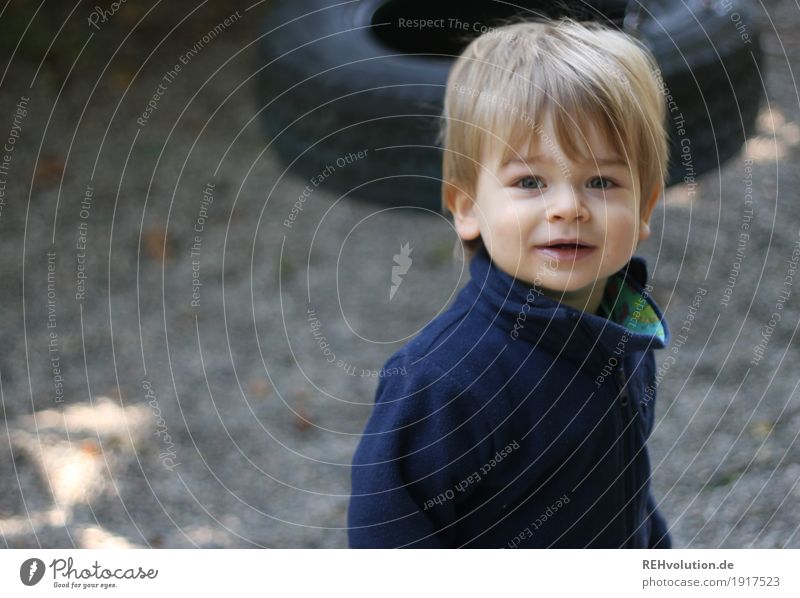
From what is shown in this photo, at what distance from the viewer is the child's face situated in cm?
61

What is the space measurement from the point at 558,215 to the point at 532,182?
0.09 feet

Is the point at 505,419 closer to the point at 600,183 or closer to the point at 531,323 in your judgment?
the point at 531,323

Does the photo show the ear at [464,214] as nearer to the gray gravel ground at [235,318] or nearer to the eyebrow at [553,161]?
the eyebrow at [553,161]

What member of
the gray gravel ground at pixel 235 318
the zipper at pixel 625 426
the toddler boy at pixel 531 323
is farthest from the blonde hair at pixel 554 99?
→ the gray gravel ground at pixel 235 318

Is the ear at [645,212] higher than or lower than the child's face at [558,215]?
lower

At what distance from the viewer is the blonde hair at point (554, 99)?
0.60 meters

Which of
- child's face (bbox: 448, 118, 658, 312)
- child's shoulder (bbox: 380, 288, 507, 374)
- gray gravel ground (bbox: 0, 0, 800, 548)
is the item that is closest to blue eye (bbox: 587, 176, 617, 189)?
child's face (bbox: 448, 118, 658, 312)

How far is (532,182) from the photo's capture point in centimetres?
62

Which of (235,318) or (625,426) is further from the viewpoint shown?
(235,318)

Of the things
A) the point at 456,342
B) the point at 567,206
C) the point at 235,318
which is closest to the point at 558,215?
the point at 567,206

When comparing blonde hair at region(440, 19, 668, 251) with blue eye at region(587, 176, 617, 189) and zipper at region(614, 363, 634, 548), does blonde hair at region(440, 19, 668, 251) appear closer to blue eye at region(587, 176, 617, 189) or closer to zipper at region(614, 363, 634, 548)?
blue eye at region(587, 176, 617, 189)

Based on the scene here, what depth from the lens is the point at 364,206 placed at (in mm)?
1355
